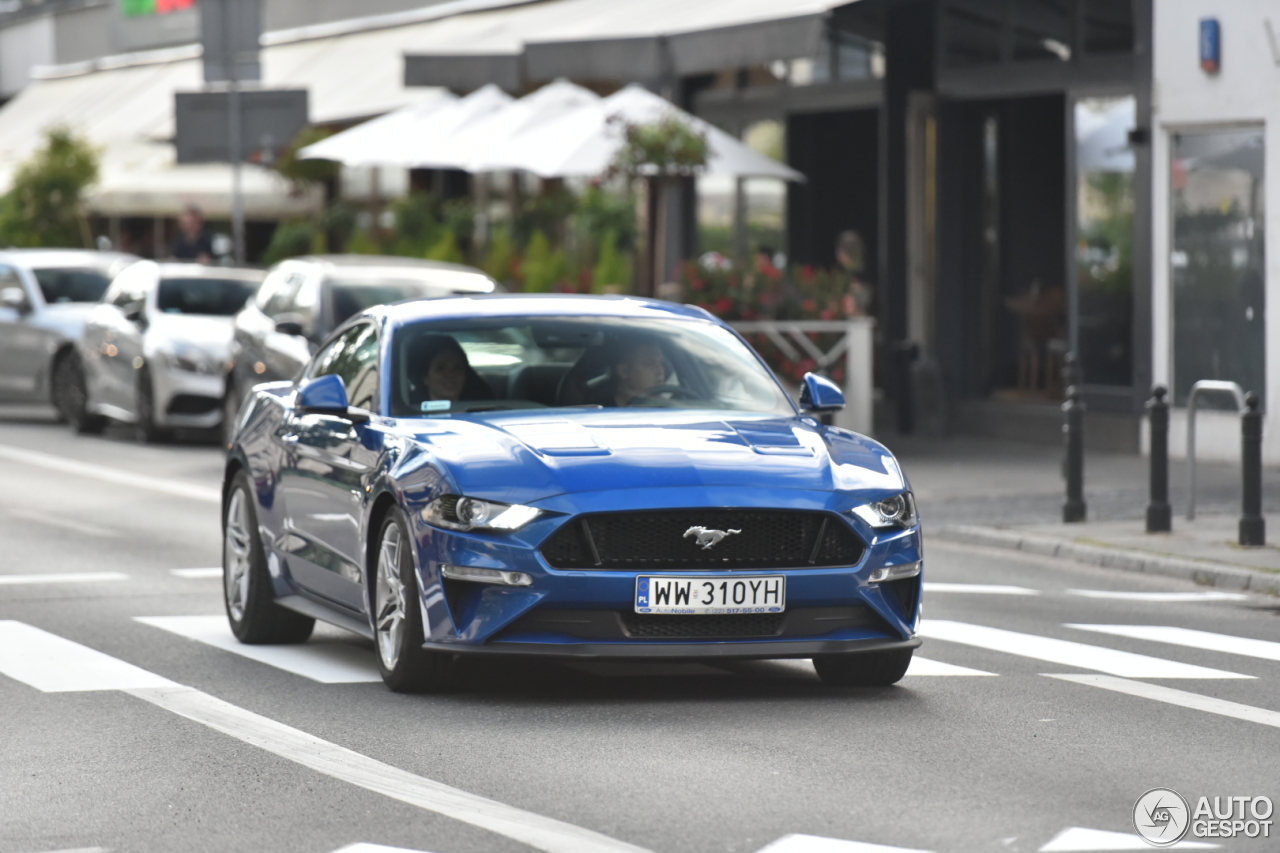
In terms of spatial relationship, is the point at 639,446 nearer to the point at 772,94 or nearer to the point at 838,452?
the point at 838,452

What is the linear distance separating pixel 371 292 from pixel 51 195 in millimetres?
21932

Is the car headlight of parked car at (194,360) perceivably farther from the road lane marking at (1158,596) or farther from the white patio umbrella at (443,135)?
the road lane marking at (1158,596)

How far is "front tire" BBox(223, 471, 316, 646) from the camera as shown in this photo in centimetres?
1057

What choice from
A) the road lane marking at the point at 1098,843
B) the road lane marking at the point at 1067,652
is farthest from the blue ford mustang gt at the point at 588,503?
the road lane marking at the point at 1098,843

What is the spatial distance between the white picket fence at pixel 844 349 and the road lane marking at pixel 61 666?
37.0ft

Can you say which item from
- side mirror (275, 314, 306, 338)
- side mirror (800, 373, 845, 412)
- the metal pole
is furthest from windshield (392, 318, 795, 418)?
the metal pole

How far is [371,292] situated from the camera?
19.8 metres

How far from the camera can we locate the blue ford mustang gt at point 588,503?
27.7ft

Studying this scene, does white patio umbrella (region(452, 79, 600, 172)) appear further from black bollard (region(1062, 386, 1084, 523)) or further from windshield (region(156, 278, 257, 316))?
black bollard (region(1062, 386, 1084, 523))

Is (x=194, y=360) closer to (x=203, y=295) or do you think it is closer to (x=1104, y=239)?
(x=203, y=295)

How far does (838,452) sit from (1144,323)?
510 inches

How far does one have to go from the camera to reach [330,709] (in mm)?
8711

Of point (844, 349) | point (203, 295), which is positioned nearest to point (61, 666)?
point (844, 349)

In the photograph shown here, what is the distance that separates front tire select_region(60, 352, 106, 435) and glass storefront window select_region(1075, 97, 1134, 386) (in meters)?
9.78
